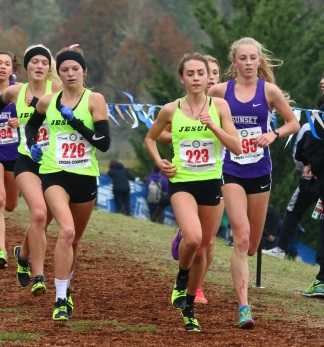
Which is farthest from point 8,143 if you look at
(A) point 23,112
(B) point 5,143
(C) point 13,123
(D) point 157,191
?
(D) point 157,191

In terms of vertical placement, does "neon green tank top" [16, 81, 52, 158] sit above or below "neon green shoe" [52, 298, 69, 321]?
above

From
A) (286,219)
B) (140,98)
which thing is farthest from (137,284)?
(140,98)

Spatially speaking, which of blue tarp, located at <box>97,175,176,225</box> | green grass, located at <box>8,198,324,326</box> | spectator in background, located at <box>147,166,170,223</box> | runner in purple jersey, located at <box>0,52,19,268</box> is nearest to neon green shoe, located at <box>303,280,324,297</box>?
green grass, located at <box>8,198,324,326</box>

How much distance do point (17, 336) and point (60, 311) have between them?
Answer: 702 millimetres

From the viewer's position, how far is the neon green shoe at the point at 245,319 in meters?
8.69

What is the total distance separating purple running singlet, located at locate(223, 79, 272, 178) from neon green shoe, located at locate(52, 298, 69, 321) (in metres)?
1.65

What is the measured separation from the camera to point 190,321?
874cm

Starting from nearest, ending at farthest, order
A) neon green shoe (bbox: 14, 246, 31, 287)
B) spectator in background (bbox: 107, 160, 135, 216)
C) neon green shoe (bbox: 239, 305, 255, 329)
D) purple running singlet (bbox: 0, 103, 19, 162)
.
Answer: neon green shoe (bbox: 239, 305, 255, 329), neon green shoe (bbox: 14, 246, 31, 287), purple running singlet (bbox: 0, 103, 19, 162), spectator in background (bbox: 107, 160, 135, 216)

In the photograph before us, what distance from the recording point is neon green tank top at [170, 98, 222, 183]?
28.8 feet

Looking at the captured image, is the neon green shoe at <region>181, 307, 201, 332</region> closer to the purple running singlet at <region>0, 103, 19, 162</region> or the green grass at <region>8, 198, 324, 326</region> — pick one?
the green grass at <region>8, 198, 324, 326</region>

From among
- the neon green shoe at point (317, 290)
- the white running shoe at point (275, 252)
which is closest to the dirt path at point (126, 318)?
the neon green shoe at point (317, 290)

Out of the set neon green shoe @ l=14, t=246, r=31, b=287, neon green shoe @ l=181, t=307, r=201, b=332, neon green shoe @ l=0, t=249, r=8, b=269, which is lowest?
neon green shoe @ l=0, t=249, r=8, b=269

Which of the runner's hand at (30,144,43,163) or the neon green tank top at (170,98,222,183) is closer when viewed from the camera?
the neon green tank top at (170,98,222,183)

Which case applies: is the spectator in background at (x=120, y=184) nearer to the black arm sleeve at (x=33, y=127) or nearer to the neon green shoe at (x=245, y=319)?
the black arm sleeve at (x=33, y=127)
